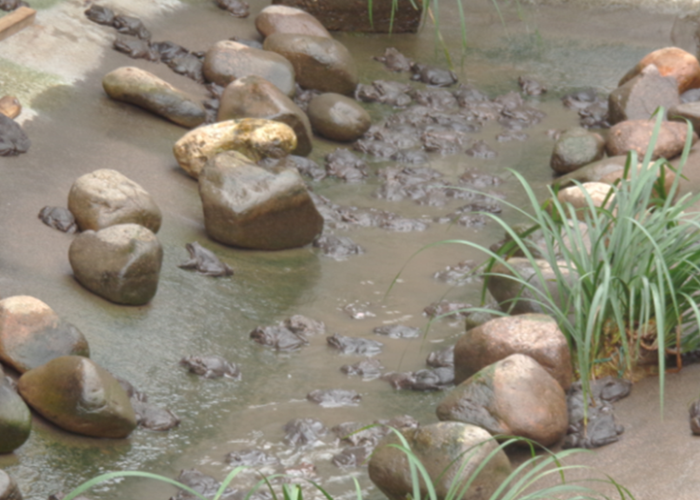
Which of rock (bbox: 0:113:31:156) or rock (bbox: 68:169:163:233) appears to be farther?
rock (bbox: 0:113:31:156)

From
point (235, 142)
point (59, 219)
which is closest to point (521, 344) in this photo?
point (59, 219)

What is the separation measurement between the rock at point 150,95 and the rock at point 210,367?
226cm

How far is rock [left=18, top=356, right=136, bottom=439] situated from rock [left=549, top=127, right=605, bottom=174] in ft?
11.0

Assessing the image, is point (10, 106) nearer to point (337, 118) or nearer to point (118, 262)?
point (118, 262)

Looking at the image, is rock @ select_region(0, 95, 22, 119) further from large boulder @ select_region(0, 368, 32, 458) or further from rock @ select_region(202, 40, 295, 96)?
large boulder @ select_region(0, 368, 32, 458)

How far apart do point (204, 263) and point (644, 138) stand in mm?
2738

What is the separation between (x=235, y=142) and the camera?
4898mm

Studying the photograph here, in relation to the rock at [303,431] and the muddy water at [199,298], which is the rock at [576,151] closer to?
the muddy water at [199,298]

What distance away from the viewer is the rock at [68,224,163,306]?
347 centimetres

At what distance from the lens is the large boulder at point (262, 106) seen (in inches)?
207

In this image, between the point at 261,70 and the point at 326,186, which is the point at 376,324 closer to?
the point at 326,186

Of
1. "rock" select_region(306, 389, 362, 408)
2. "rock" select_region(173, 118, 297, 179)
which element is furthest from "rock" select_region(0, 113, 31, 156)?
"rock" select_region(306, 389, 362, 408)

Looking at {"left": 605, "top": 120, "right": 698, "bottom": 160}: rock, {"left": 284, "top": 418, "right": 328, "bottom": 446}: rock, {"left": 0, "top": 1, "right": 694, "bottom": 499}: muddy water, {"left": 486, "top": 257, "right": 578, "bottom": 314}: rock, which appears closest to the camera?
{"left": 0, "top": 1, "right": 694, "bottom": 499}: muddy water

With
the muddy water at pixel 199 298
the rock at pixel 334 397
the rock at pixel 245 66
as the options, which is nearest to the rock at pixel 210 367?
the muddy water at pixel 199 298
